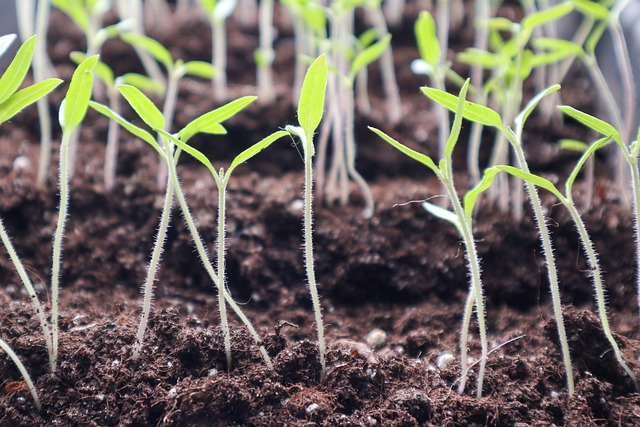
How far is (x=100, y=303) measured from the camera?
1.00 metres

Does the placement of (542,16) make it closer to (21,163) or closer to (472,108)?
(472,108)

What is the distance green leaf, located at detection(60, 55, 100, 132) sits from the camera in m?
0.74

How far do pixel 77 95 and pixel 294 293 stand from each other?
53cm

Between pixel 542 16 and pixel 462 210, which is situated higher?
pixel 542 16

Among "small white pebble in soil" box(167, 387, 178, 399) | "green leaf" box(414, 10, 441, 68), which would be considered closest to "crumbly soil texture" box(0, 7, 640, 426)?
"small white pebble in soil" box(167, 387, 178, 399)

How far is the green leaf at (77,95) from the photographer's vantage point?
74 cm

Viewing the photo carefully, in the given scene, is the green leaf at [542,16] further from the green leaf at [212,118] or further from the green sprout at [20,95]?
the green sprout at [20,95]

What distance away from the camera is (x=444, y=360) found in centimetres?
89

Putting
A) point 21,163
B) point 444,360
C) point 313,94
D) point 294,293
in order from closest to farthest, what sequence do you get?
1. point 313,94
2. point 444,360
3. point 294,293
4. point 21,163

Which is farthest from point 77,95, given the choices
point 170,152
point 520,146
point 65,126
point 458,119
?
point 520,146

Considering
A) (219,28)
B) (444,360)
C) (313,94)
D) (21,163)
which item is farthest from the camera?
(219,28)

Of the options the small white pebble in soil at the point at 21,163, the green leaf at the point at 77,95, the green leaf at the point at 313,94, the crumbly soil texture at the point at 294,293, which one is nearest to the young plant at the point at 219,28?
the crumbly soil texture at the point at 294,293

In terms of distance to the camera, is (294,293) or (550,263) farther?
(294,293)

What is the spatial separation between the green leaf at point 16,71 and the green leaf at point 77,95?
66 millimetres
